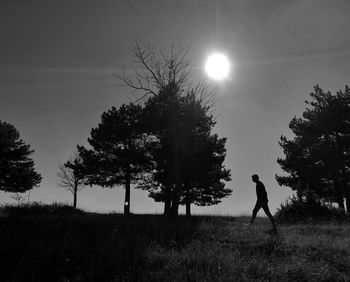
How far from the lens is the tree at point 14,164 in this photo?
103 feet

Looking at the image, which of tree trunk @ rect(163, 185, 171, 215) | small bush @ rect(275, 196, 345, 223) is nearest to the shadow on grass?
small bush @ rect(275, 196, 345, 223)

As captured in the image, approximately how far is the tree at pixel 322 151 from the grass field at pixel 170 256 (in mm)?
17812

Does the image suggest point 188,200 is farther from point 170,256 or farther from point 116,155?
point 170,256

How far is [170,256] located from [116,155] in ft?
75.5

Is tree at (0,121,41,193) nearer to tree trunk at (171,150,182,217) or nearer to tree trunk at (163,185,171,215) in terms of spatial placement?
tree trunk at (163,185,171,215)

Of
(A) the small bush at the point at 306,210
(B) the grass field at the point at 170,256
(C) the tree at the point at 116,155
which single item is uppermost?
(C) the tree at the point at 116,155

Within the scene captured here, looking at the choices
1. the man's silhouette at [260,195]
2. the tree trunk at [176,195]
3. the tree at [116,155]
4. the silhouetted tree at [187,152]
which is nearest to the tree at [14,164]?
the tree at [116,155]

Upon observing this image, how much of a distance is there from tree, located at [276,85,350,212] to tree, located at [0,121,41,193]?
24708 mm

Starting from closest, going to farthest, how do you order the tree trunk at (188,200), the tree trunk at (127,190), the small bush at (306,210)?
the small bush at (306,210), the tree trunk at (188,200), the tree trunk at (127,190)

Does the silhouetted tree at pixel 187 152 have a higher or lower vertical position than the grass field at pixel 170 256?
higher

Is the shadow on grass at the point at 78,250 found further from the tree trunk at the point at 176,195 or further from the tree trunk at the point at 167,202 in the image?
the tree trunk at the point at 167,202

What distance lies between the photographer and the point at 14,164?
3272 centimetres

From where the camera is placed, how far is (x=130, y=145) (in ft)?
98.8

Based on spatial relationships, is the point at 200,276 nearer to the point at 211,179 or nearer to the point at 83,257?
the point at 83,257
